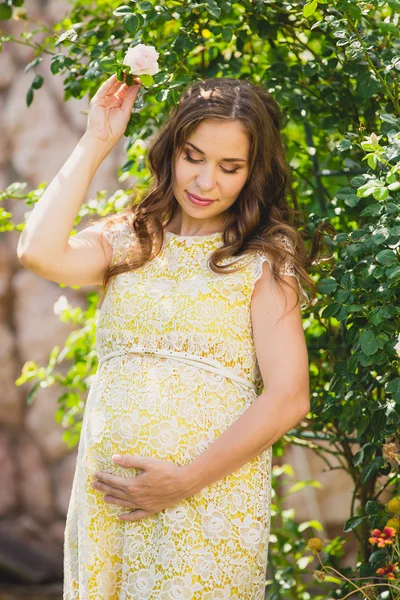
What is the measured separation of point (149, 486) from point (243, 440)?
19 cm

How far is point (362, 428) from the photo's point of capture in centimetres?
189

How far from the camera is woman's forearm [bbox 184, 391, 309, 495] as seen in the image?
162 centimetres

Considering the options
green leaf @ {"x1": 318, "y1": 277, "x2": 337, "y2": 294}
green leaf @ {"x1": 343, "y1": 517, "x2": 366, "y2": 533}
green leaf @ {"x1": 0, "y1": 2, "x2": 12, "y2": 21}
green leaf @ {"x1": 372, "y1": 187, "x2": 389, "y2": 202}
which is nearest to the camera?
green leaf @ {"x1": 372, "y1": 187, "x2": 389, "y2": 202}

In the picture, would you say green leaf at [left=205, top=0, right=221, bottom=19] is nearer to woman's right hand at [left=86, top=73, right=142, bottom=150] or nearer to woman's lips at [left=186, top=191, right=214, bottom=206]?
woman's right hand at [left=86, top=73, right=142, bottom=150]

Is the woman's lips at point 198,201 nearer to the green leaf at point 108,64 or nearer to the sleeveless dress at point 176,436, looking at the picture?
the sleeveless dress at point 176,436

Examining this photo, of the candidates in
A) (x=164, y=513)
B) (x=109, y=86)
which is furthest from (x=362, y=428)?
(x=109, y=86)

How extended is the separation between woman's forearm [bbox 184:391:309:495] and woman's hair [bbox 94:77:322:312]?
25 centimetres

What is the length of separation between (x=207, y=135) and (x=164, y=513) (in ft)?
2.40

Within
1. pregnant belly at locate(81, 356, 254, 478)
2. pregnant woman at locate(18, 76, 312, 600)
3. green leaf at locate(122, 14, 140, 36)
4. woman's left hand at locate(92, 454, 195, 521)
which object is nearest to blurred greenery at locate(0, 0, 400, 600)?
green leaf at locate(122, 14, 140, 36)

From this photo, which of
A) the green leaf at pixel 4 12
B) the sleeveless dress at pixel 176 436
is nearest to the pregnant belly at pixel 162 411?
the sleeveless dress at pixel 176 436

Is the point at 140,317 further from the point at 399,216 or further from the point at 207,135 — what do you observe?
the point at 399,216

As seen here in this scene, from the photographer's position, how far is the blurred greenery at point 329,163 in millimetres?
1652

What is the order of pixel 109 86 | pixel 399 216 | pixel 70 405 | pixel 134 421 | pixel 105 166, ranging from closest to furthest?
pixel 399 216 < pixel 134 421 < pixel 109 86 < pixel 70 405 < pixel 105 166

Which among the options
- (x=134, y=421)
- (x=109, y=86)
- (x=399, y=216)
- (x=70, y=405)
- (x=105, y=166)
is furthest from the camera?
(x=105, y=166)
